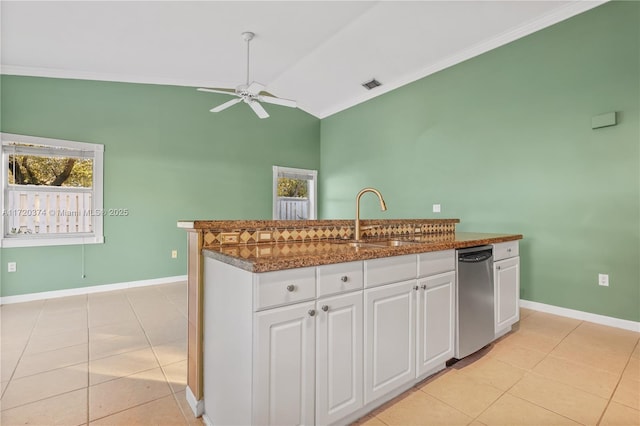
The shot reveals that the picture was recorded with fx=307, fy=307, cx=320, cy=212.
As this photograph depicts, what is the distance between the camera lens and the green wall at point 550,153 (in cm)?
287

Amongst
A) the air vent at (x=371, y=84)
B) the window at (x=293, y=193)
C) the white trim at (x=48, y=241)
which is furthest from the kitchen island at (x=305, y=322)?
the window at (x=293, y=193)

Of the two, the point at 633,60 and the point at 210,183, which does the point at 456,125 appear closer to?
the point at 633,60

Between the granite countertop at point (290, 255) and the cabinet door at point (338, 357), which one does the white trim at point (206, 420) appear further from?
the granite countertop at point (290, 255)

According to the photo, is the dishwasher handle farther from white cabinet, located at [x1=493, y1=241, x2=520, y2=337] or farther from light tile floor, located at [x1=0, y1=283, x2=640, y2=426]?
light tile floor, located at [x1=0, y1=283, x2=640, y2=426]

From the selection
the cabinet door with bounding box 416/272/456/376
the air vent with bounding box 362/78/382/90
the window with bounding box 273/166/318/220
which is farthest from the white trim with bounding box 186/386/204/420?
the air vent with bounding box 362/78/382/90

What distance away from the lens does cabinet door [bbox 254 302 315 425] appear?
3.98 ft

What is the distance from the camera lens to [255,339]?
1.20m

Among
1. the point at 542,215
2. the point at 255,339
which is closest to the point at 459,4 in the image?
the point at 542,215

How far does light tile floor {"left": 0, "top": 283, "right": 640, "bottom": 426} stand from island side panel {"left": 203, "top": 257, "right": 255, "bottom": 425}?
0.30 metres

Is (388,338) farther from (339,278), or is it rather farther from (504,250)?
(504,250)

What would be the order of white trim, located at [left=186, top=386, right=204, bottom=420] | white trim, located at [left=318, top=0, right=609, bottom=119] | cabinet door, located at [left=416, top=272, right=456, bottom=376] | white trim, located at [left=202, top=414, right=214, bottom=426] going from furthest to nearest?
white trim, located at [left=318, top=0, right=609, bottom=119]
cabinet door, located at [left=416, top=272, right=456, bottom=376]
white trim, located at [left=186, top=386, right=204, bottom=420]
white trim, located at [left=202, top=414, right=214, bottom=426]

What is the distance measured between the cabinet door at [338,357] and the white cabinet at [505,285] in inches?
59.0

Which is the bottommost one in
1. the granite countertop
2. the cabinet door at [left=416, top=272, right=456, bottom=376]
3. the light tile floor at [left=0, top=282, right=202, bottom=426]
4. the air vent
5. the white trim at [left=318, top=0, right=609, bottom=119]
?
the light tile floor at [left=0, top=282, right=202, bottom=426]

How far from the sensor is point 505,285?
2561 millimetres
